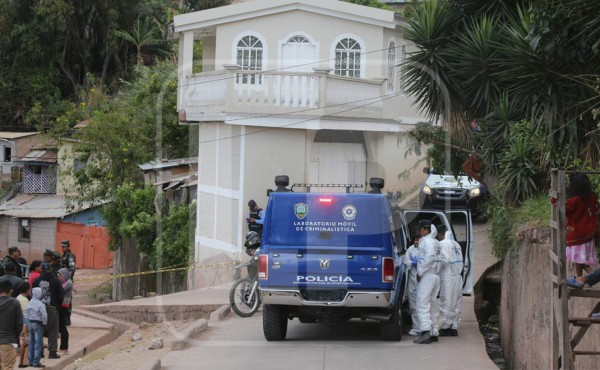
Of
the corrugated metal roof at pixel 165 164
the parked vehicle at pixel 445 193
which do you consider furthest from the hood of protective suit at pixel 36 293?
the corrugated metal roof at pixel 165 164

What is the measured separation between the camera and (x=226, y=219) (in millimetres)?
24391

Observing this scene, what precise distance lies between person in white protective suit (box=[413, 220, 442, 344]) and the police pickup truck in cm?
51

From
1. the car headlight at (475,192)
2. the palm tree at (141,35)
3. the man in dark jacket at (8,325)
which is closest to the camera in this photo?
the man in dark jacket at (8,325)

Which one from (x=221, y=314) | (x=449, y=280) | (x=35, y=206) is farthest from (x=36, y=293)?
(x=35, y=206)

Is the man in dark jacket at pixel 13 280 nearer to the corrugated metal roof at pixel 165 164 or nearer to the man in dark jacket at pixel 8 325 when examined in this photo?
the man in dark jacket at pixel 8 325

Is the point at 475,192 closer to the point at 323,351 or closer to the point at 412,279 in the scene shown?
the point at 412,279

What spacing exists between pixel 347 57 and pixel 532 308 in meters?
13.6

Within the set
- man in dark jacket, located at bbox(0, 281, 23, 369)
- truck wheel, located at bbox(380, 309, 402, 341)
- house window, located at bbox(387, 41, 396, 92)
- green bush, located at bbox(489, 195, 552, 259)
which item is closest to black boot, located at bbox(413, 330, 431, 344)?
truck wheel, located at bbox(380, 309, 402, 341)

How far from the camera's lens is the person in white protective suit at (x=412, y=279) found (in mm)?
14472

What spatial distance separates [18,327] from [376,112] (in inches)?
567

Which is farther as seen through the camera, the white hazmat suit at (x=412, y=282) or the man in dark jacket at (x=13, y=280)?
the white hazmat suit at (x=412, y=282)

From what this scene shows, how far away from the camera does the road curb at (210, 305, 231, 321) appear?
16.7 meters

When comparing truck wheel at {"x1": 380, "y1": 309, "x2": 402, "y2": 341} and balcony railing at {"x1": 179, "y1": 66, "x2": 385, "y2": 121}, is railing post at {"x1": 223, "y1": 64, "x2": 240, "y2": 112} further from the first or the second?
truck wheel at {"x1": 380, "y1": 309, "x2": 402, "y2": 341}

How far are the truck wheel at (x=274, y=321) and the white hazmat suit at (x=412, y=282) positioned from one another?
2001mm
